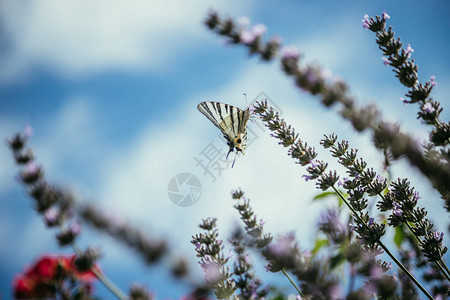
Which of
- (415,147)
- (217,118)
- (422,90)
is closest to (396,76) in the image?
(422,90)

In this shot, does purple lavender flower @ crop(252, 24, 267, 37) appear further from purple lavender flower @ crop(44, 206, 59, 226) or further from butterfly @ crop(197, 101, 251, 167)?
butterfly @ crop(197, 101, 251, 167)

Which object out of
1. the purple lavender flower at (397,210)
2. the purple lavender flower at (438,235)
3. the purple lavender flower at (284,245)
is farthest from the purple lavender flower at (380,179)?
the purple lavender flower at (284,245)

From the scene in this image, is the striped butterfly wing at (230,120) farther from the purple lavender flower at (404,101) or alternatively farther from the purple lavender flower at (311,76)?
the purple lavender flower at (311,76)

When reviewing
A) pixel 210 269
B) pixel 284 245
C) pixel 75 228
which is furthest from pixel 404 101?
Result: pixel 75 228

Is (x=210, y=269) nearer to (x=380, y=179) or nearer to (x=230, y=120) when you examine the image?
(x=380, y=179)

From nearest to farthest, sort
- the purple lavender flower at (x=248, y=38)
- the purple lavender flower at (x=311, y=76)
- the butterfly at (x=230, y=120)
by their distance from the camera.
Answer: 1. the purple lavender flower at (x=311, y=76)
2. the purple lavender flower at (x=248, y=38)
3. the butterfly at (x=230, y=120)

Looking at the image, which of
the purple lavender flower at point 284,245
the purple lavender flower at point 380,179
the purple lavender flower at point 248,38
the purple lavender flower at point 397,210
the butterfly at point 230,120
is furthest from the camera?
the butterfly at point 230,120

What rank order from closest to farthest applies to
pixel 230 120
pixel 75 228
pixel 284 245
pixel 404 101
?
pixel 284 245
pixel 75 228
pixel 404 101
pixel 230 120

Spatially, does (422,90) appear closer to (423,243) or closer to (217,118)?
(423,243)

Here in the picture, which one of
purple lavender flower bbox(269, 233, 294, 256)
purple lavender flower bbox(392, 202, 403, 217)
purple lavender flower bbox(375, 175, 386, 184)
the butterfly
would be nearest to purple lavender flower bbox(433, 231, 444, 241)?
purple lavender flower bbox(392, 202, 403, 217)
